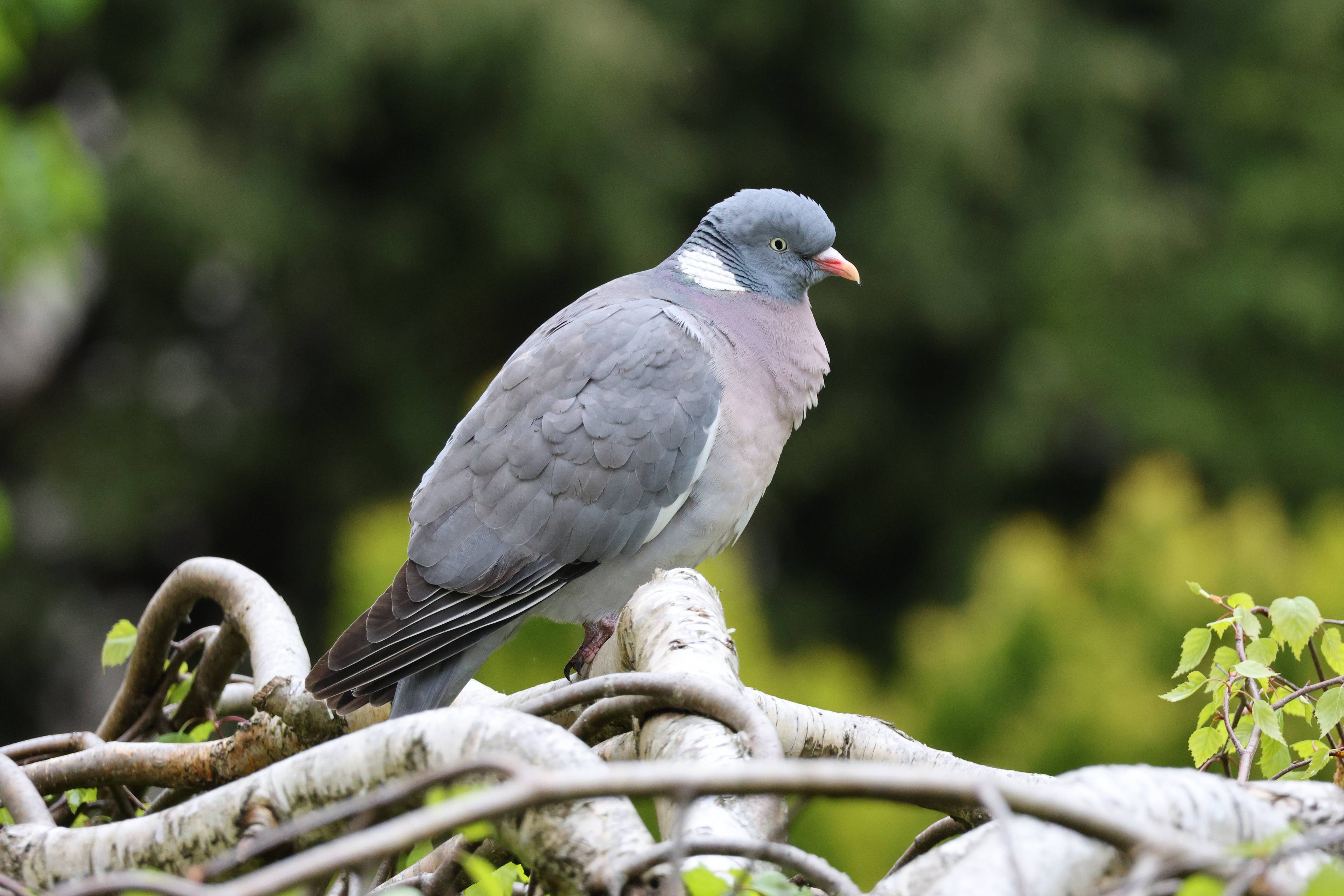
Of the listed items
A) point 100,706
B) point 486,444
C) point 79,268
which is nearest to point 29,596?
point 100,706

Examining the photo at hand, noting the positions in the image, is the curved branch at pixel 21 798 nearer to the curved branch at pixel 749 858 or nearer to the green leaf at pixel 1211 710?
the curved branch at pixel 749 858

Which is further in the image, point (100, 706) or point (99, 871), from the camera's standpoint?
point (100, 706)

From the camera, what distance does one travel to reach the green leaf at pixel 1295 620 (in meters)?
1.31

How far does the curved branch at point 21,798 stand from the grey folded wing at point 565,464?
939 millimetres

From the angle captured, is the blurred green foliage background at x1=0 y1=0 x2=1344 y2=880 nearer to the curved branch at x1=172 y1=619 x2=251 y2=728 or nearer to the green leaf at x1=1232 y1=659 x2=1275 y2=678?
the curved branch at x1=172 y1=619 x2=251 y2=728

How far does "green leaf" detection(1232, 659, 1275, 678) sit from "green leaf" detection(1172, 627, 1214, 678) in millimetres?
97

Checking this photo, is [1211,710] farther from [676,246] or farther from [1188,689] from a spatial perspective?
[676,246]

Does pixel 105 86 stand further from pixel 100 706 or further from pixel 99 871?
pixel 99 871

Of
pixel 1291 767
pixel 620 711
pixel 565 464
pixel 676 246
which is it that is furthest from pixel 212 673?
pixel 676 246

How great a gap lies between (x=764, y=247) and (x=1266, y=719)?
66.2 inches

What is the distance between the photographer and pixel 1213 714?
1441mm

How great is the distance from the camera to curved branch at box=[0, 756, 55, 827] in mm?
1283

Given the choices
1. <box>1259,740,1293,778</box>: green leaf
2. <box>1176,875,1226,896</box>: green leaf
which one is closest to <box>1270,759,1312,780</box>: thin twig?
<box>1259,740,1293,778</box>: green leaf

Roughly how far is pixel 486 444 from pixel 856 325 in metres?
5.68
